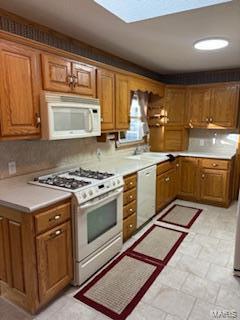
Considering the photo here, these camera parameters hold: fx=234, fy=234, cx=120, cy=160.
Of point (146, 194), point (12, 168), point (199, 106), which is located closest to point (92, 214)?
point (12, 168)

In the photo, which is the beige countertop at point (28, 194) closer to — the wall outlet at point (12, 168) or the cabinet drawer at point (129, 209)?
the wall outlet at point (12, 168)

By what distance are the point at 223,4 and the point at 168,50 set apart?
4.41 feet

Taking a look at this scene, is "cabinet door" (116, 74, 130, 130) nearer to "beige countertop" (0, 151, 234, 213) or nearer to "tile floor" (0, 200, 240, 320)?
"beige countertop" (0, 151, 234, 213)

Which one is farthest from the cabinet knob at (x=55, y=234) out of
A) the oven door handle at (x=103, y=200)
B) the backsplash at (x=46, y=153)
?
the backsplash at (x=46, y=153)

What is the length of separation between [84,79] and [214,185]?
9.62 feet

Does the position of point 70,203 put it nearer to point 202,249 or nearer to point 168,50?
point 202,249

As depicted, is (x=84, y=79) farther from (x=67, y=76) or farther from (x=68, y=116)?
(x=68, y=116)

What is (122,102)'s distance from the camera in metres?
3.23

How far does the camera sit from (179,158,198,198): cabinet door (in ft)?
14.1

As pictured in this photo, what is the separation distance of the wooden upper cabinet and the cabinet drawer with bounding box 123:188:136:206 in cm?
123

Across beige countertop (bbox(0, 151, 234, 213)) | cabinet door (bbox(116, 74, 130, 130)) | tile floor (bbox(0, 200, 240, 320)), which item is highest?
cabinet door (bbox(116, 74, 130, 130))

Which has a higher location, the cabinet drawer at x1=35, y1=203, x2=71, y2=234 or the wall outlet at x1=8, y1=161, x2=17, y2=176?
the wall outlet at x1=8, y1=161, x2=17, y2=176

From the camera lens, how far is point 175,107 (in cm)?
455

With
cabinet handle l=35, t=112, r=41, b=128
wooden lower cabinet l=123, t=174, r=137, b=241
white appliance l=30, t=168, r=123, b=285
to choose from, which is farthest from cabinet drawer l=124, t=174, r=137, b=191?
cabinet handle l=35, t=112, r=41, b=128
